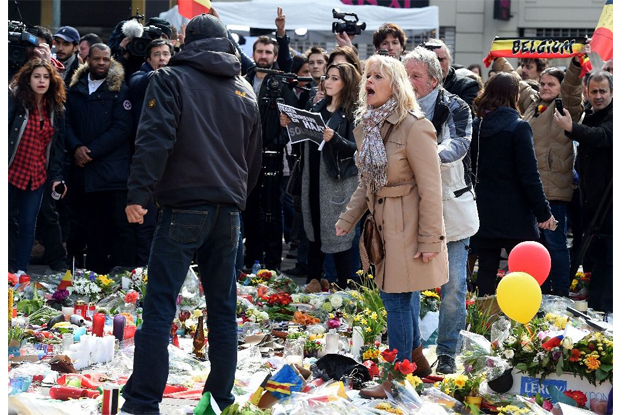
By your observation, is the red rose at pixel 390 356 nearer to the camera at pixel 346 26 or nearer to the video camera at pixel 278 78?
the video camera at pixel 278 78

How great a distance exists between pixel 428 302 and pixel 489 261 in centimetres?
96

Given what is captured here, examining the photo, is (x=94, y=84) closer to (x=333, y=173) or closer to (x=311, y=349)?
(x=333, y=173)

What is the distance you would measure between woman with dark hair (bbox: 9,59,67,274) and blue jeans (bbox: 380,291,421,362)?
168 inches

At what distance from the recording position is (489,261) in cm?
768

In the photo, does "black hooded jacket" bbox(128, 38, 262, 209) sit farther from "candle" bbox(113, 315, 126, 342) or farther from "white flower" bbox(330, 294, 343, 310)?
"white flower" bbox(330, 294, 343, 310)

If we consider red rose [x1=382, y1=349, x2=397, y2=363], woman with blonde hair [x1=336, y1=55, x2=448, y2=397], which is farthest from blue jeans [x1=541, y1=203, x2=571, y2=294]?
red rose [x1=382, y1=349, x2=397, y2=363]

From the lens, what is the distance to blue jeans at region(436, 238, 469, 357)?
6074mm

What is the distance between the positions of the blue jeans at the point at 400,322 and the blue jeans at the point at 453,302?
0.52 metres

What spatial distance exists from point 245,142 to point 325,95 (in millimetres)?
3624

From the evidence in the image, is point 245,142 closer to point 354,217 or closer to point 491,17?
point 354,217

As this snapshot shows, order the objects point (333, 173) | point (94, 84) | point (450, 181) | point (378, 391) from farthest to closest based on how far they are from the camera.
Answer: point (94, 84), point (333, 173), point (450, 181), point (378, 391)

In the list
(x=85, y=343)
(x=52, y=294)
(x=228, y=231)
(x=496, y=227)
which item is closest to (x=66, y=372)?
(x=85, y=343)

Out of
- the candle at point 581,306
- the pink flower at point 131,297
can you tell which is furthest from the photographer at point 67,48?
the candle at point 581,306

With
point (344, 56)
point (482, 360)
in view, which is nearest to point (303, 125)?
point (344, 56)
